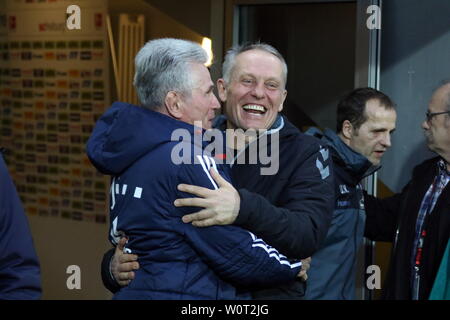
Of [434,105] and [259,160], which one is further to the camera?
[434,105]

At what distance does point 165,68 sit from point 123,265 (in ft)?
2.19

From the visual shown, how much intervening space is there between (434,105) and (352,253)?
796 millimetres

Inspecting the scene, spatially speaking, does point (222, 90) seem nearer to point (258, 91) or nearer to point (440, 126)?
point (258, 91)

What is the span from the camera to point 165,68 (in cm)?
276

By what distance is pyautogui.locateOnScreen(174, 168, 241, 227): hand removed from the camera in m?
2.56

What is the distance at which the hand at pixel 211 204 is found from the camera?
2.56 metres

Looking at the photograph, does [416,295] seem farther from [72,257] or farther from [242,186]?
[72,257]

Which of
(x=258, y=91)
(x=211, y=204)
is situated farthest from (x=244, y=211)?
(x=258, y=91)

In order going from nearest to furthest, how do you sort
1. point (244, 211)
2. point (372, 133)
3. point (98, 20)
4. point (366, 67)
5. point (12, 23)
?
point (244, 211) → point (372, 133) → point (366, 67) → point (98, 20) → point (12, 23)

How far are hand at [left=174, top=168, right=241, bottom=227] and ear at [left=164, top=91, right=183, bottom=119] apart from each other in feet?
0.87

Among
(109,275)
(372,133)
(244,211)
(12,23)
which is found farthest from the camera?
(12,23)

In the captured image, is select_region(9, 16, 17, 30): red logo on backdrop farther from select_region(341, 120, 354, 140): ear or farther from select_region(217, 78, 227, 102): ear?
select_region(217, 78, 227, 102): ear
